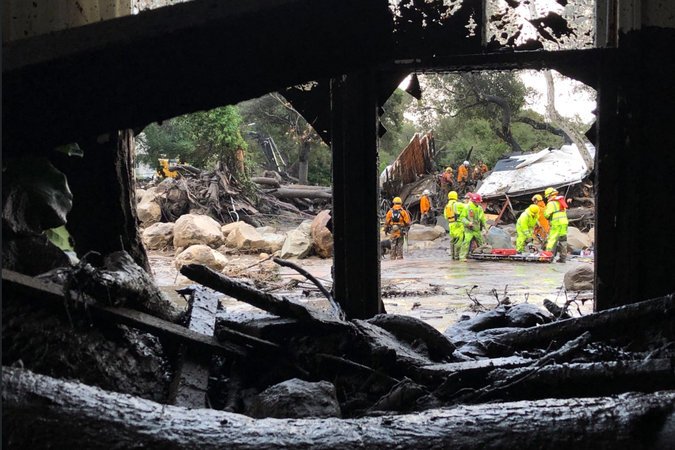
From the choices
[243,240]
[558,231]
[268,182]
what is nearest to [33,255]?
[243,240]

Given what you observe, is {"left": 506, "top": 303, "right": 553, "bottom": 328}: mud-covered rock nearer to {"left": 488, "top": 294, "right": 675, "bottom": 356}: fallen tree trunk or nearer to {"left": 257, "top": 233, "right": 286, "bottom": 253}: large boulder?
{"left": 488, "top": 294, "right": 675, "bottom": 356}: fallen tree trunk

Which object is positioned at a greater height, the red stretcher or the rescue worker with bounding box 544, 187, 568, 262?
the rescue worker with bounding box 544, 187, 568, 262

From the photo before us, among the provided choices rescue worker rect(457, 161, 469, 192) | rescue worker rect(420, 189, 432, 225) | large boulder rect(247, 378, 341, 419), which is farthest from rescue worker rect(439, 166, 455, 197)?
large boulder rect(247, 378, 341, 419)

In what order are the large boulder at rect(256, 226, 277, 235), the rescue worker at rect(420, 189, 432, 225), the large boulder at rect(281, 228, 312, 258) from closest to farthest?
the large boulder at rect(281, 228, 312, 258) < the large boulder at rect(256, 226, 277, 235) < the rescue worker at rect(420, 189, 432, 225)

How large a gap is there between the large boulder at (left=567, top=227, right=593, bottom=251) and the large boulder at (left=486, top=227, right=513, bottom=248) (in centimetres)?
168

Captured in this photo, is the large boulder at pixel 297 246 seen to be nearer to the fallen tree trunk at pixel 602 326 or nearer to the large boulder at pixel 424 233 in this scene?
the large boulder at pixel 424 233

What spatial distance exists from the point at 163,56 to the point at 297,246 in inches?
598

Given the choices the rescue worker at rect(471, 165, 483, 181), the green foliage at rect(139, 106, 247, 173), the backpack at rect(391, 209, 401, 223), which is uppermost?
the green foliage at rect(139, 106, 247, 173)

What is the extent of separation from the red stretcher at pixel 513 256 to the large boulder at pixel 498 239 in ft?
5.95

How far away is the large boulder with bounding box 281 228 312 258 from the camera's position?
16.2 metres

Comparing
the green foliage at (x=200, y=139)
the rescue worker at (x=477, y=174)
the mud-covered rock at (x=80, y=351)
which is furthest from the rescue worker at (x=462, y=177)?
the mud-covered rock at (x=80, y=351)

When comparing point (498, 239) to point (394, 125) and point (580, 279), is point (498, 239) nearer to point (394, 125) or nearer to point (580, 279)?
point (580, 279)

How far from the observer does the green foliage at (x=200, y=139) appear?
20703mm

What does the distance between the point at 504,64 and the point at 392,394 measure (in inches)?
115
